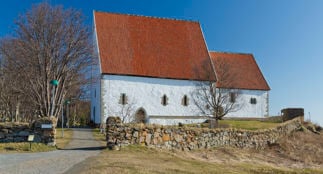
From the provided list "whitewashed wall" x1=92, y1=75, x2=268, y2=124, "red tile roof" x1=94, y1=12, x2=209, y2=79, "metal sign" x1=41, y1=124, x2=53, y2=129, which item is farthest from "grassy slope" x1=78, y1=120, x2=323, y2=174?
"red tile roof" x1=94, y1=12, x2=209, y2=79

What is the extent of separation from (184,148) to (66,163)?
7.84 meters

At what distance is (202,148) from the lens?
19.7 metres

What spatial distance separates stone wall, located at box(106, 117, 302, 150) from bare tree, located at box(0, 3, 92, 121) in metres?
9.95

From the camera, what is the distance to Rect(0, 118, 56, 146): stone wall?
17.4 m

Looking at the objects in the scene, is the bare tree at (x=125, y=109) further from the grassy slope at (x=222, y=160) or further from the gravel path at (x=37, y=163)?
the gravel path at (x=37, y=163)

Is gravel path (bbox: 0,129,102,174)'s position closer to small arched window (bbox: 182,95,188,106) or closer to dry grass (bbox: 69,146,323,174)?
dry grass (bbox: 69,146,323,174)

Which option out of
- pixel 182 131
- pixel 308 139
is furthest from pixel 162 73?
pixel 182 131

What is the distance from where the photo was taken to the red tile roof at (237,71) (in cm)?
3922

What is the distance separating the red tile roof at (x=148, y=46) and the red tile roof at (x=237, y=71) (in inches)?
92.6

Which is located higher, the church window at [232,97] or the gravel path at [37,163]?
the church window at [232,97]

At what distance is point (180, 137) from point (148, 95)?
59.1ft

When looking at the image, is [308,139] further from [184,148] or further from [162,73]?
[162,73]

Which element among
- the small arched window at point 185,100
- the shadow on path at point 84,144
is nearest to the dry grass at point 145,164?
the shadow on path at point 84,144

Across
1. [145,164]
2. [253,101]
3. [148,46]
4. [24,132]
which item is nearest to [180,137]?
[145,164]
